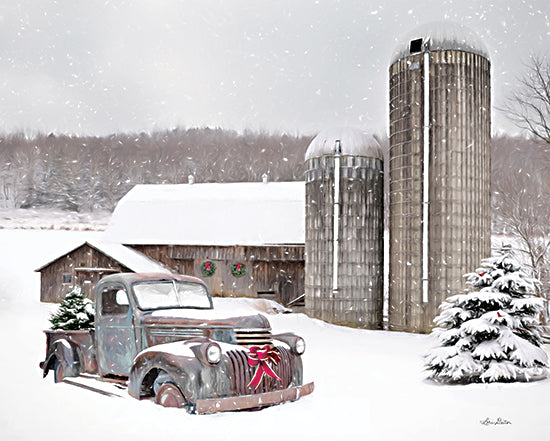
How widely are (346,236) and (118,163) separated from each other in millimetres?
49139

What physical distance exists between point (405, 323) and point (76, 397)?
482 inches

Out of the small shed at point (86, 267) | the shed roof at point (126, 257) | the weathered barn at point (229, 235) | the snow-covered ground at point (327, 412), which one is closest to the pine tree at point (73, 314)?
the snow-covered ground at point (327, 412)

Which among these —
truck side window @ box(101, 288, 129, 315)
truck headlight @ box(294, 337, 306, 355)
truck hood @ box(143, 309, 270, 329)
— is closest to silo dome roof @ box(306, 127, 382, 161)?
truck side window @ box(101, 288, 129, 315)

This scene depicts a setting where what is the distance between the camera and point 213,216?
28.0 metres

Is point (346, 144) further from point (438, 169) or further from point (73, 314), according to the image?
point (73, 314)

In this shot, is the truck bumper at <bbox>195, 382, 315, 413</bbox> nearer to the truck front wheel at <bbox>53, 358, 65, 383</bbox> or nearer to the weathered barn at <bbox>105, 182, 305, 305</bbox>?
the truck front wheel at <bbox>53, 358, 65, 383</bbox>

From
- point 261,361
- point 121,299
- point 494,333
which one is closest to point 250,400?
point 261,361

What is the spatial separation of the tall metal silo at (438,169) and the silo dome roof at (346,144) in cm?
174

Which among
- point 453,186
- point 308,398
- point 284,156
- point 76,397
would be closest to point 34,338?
point 76,397

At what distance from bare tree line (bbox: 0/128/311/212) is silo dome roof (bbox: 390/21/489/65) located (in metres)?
41.0

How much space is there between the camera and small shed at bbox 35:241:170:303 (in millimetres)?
25188

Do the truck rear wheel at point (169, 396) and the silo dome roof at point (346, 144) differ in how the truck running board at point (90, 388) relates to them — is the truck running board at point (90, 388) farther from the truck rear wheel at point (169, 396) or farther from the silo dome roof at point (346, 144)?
the silo dome roof at point (346, 144)

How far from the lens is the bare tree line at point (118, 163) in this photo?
6238 cm

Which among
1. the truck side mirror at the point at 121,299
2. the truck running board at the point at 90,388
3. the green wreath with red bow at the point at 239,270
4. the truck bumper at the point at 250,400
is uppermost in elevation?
the green wreath with red bow at the point at 239,270
